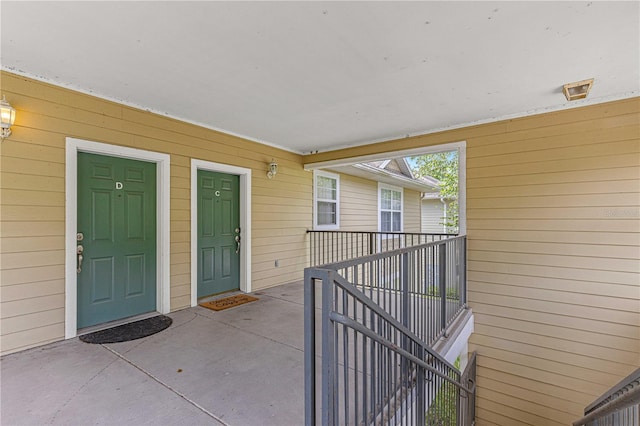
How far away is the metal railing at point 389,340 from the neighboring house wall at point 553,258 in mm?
574

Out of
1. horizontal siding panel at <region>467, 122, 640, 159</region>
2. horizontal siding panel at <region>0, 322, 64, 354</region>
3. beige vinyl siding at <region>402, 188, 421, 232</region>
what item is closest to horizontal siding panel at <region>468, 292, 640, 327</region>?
horizontal siding panel at <region>467, 122, 640, 159</region>

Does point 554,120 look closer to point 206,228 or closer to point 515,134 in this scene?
point 515,134

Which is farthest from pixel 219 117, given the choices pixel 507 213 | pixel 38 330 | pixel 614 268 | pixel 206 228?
pixel 614 268

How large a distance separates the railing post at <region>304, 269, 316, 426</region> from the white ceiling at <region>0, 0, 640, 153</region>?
180cm

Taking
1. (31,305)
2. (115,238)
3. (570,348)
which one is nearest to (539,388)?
(570,348)

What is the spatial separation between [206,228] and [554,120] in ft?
16.2

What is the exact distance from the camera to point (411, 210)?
10.9m

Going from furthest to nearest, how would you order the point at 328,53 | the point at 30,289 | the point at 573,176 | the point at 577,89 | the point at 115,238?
the point at 573,176
the point at 115,238
the point at 577,89
the point at 30,289
the point at 328,53

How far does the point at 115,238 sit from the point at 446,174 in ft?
37.5

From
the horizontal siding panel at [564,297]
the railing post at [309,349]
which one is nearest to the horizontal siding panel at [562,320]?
the horizontal siding panel at [564,297]

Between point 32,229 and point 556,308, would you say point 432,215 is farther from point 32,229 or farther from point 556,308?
point 32,229

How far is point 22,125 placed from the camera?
8.95ft

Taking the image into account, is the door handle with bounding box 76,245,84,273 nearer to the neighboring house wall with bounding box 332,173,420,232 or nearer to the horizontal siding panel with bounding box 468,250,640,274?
the horizontal siding panel with bounding box 468,250,640,274

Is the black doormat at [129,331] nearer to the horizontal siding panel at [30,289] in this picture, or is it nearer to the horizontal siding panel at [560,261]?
the horizontal siding panel at [30,289]
